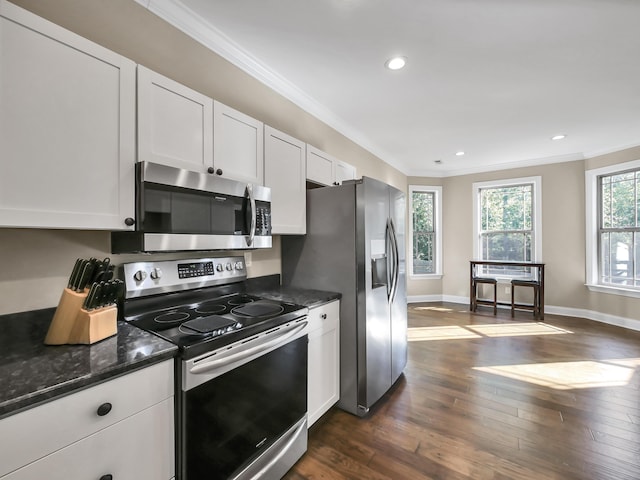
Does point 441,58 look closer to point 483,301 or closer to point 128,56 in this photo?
point 128,56

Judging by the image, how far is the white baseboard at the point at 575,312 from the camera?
4.30m

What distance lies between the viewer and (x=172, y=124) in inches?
58.3

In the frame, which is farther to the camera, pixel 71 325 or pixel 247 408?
pixel 247 408

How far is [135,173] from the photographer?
4.36 ft

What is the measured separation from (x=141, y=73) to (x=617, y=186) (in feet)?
20.5

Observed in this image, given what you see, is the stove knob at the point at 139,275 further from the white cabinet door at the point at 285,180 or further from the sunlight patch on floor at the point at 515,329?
the sunlight patch on floor at the point at 515,329

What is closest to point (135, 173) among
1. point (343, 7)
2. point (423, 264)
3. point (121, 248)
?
point (121, 248)

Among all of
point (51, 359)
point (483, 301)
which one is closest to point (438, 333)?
point (483, 301)

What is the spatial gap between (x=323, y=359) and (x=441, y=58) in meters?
2.48

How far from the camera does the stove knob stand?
5.01ft

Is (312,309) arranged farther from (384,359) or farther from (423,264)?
(423,264)

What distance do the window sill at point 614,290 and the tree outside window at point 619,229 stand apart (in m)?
0.12

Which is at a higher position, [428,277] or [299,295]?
[299,295]

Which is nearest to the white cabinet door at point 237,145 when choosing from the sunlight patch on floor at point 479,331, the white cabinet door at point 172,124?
the white cabinet door at point 172,124
